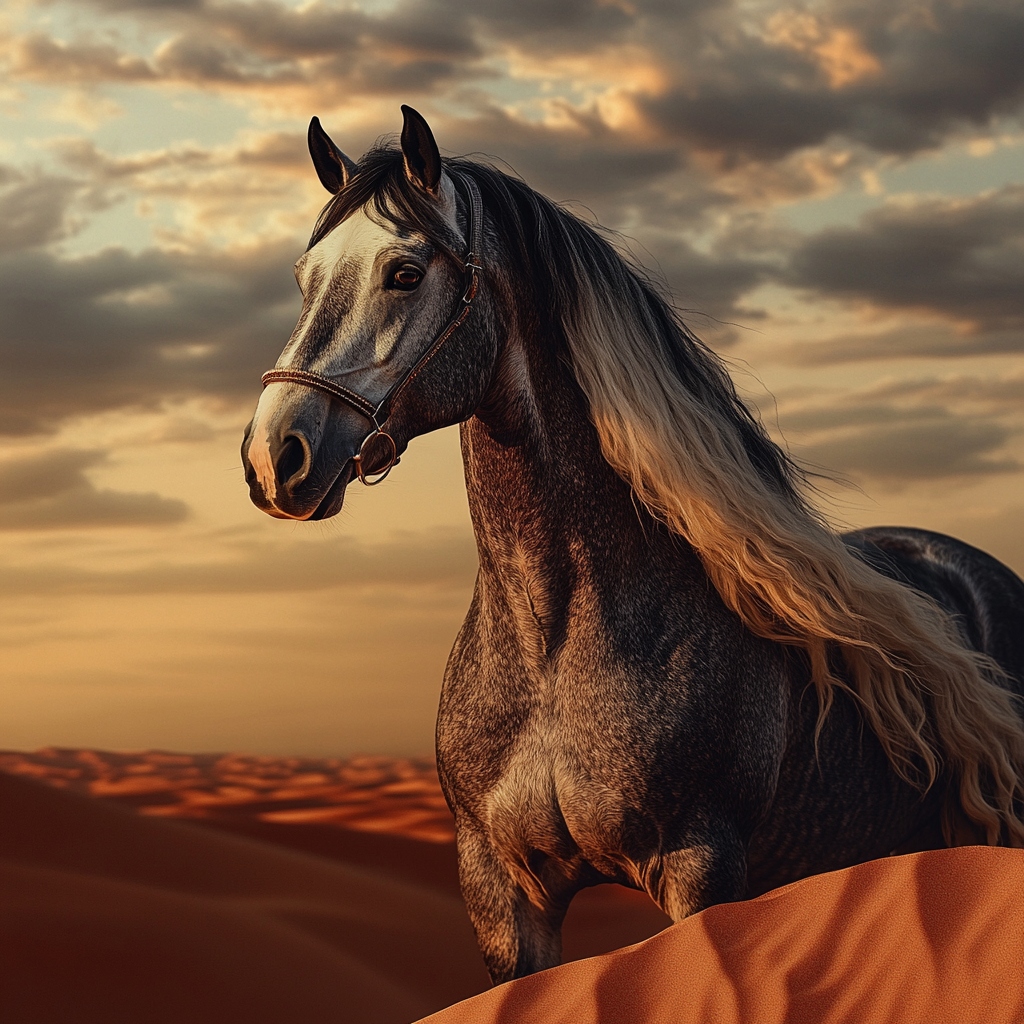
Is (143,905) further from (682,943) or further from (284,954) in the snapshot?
(682,943)

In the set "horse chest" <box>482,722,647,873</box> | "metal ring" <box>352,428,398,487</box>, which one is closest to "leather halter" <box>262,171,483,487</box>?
"metal ring" <box>352,428,398,487</box>

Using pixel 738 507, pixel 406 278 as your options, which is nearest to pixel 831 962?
pixel 738 507

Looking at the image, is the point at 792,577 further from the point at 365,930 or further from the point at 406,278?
the point at 365,930

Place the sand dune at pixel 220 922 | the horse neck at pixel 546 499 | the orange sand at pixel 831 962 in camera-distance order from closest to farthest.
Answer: the orange sand at pixel 831 962 < the horse neck at pixel 546 499 < the sand dune at pixel 220 922

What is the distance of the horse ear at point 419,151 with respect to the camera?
2854 mm

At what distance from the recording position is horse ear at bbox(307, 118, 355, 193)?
10.8 ft

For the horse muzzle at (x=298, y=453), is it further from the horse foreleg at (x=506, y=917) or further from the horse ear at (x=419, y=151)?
the horse foreleg at (x=506, y=917)

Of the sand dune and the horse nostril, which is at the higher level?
the horse nostril

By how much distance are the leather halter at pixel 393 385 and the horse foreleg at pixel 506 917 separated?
1245mm

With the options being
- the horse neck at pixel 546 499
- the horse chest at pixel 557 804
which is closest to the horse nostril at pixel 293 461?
the horse neck at pixel 546 499

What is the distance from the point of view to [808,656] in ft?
11.5

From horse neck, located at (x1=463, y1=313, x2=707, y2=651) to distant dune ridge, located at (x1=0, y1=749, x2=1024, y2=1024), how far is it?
94cm

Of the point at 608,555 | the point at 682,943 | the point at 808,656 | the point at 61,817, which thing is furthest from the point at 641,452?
the point at 61,817

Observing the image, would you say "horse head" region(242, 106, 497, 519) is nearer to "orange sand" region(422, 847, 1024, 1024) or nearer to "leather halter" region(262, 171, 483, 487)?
"leather halter" region(262, 171, 483, 487)
